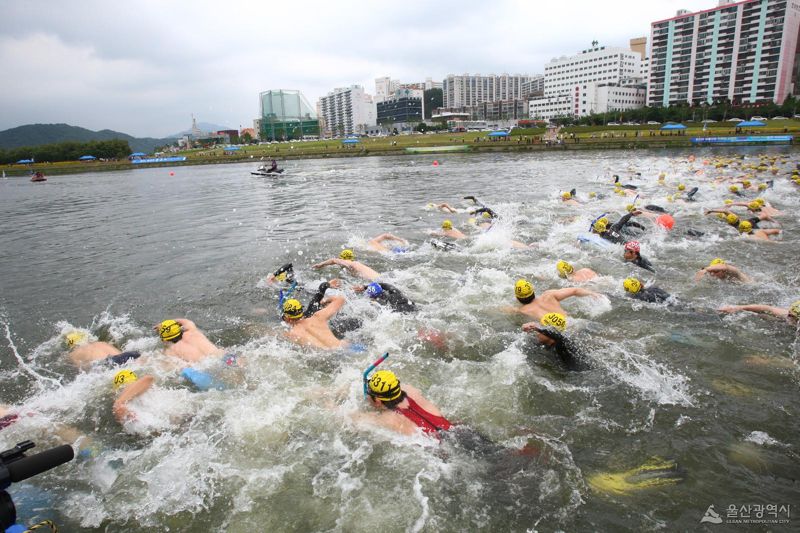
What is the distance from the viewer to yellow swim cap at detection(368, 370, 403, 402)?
17.7ft

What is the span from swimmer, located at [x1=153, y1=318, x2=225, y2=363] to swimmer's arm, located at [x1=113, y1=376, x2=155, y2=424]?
1.01m

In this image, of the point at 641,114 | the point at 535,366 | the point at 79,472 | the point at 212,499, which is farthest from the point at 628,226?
the point at 641,114

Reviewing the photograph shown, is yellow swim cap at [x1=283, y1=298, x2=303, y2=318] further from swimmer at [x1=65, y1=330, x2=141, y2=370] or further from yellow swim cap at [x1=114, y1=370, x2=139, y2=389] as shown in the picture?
swimmer at [x1=65, y1=330, x2=141, y2=370]

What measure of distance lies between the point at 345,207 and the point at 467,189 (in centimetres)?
908

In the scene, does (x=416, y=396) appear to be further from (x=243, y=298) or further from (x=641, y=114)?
(x=641, y=114)

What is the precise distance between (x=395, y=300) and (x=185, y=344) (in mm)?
4043

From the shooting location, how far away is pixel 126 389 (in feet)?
21.4

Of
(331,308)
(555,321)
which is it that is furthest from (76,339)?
(555,321)

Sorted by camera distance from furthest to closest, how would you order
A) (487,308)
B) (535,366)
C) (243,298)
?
(243,298) < (487,308) < (535,366)

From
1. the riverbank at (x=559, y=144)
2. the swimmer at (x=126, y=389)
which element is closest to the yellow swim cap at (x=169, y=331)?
the swimmer at (x=126, y=389)

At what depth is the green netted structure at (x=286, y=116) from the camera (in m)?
171

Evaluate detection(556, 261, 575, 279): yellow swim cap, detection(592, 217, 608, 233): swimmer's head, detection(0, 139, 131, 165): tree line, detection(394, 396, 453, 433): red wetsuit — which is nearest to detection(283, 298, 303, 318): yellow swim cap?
detection(394, 396, 453, 433): red wetsuit

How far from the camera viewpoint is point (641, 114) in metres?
77.2

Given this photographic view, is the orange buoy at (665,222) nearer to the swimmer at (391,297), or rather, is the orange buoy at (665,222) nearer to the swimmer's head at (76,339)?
the swimmer at (391,297)
